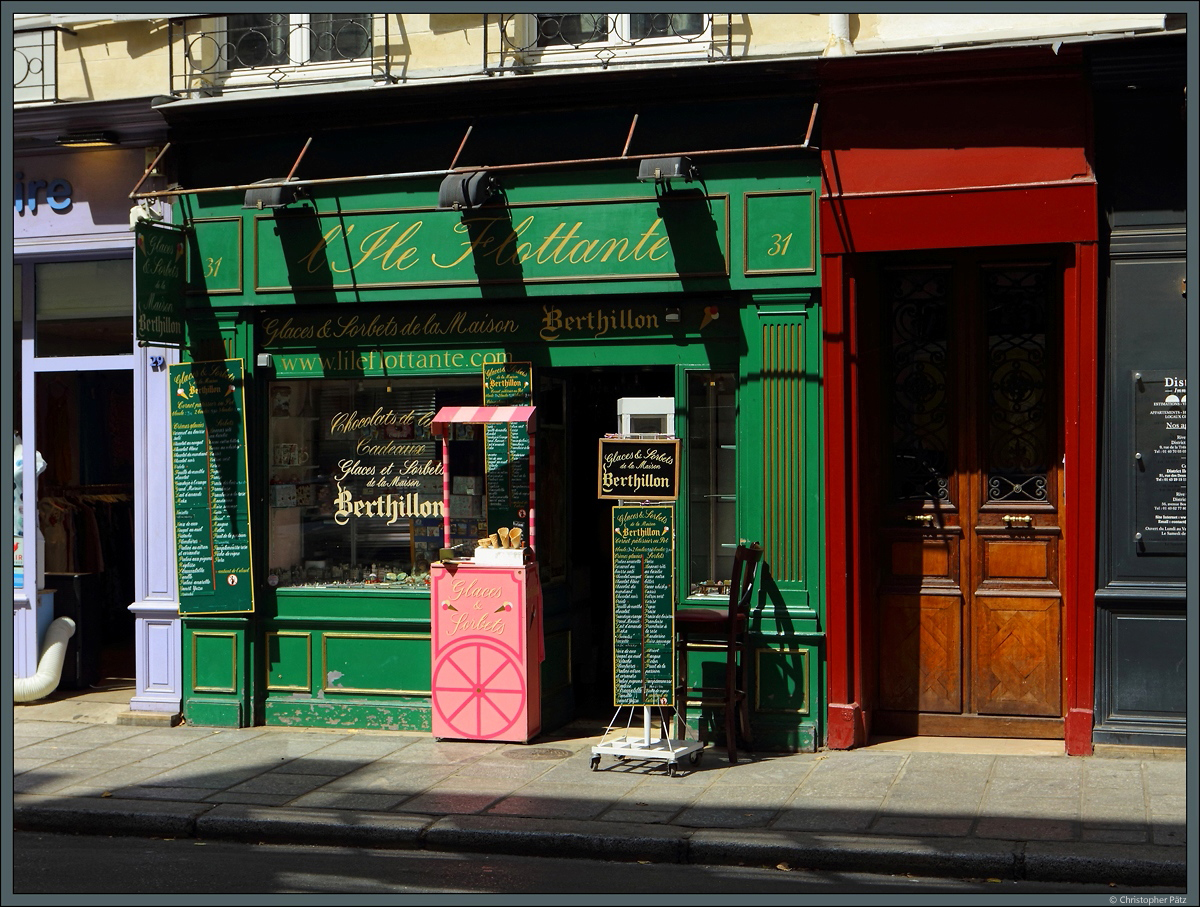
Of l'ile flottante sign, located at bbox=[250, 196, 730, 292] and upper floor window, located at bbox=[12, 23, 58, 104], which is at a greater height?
upper floor window, located at bbox=[12, 23, 58, 104]

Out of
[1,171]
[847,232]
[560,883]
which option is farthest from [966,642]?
[1,171]

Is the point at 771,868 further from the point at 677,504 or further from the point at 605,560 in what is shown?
the point at 605,560

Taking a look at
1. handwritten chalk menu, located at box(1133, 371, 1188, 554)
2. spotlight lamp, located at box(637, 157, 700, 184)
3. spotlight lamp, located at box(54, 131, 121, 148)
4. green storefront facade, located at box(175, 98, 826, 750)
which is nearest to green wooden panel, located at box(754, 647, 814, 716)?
green storefront facade, located at box(175, 98, 826, 750)

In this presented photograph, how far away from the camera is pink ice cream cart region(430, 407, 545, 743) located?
980 centimetres

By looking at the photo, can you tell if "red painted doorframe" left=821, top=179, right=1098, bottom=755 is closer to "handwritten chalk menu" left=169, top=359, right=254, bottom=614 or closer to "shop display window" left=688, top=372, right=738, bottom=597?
"shop display window" left=688, top=372, right=738, bottom=597

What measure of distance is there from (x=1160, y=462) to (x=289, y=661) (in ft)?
21.4

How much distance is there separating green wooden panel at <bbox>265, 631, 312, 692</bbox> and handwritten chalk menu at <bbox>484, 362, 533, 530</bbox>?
182 cm

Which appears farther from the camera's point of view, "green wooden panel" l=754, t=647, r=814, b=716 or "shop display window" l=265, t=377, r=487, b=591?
"shop display window" l=265, t=377, r=487, b=591

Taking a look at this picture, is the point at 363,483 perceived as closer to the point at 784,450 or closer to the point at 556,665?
the point at 556,665

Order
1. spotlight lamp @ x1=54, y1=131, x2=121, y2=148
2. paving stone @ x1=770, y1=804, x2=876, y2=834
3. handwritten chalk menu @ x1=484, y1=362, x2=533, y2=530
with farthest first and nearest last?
1. spotlight lamp @ x1=54, y1=131, x2=121, y2=148
2. handwritten chalk menu @ x1=484, y1=362, x2=533, y2=530
3. paving stone @ x1=770, y1=804, x2=876, y2=834

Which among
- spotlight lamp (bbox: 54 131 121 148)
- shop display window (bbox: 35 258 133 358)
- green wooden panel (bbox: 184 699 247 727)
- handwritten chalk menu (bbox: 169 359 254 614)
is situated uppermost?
spotlight lamp (bbox: 54 131 121 148)

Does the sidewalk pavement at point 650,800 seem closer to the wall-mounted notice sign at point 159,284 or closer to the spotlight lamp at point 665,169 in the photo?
the wall-mounted notice sign at point 159,284

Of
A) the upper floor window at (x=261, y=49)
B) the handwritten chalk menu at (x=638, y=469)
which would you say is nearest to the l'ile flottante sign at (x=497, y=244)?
the upper floor window at (x=261, y=49)

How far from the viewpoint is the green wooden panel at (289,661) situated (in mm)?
10680
